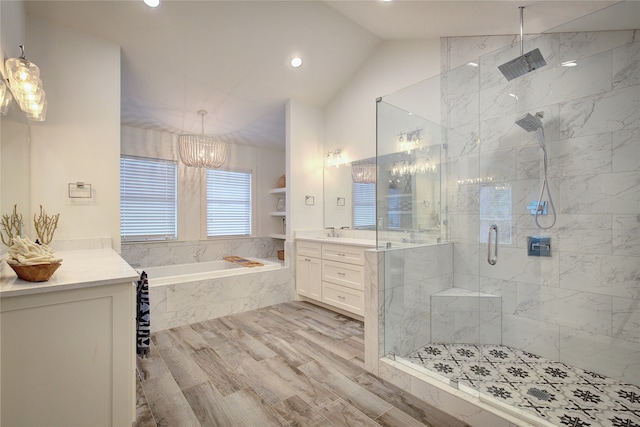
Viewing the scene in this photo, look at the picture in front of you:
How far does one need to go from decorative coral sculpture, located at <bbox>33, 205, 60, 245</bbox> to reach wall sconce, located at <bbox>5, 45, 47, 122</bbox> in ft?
2.57

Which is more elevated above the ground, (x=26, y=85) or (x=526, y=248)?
(x=26, y=85)

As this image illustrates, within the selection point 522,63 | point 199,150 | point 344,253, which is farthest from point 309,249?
point 522,63

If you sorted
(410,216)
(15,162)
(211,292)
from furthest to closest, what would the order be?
(211,292) < (410,216) < (15,162)

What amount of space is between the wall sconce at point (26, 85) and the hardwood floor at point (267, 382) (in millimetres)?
2017

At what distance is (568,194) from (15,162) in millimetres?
4119

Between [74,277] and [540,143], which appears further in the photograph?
[540,143]

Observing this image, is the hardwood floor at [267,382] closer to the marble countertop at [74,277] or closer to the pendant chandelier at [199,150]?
the marble countertop at [74,277]

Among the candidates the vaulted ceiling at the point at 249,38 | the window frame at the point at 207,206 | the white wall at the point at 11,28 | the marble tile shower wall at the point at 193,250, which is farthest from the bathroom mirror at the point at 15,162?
the window frame at the point at 207,206

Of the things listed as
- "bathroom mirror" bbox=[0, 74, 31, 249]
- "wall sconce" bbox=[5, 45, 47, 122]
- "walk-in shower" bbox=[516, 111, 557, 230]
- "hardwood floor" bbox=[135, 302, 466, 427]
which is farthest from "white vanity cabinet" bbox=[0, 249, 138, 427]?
"walk-in shower" bbox=[516, 111, 557, 230]

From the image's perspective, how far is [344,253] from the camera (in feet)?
11.0

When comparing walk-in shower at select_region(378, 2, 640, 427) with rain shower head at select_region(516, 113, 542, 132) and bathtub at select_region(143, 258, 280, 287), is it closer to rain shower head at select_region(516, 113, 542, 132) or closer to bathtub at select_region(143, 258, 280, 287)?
rain shower head at select_region(516, 113, 542, 132)

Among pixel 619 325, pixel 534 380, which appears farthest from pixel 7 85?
pixel 619 325

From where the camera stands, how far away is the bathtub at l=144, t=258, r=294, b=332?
9.85ft

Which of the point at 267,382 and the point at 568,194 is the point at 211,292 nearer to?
the point at 267,382
